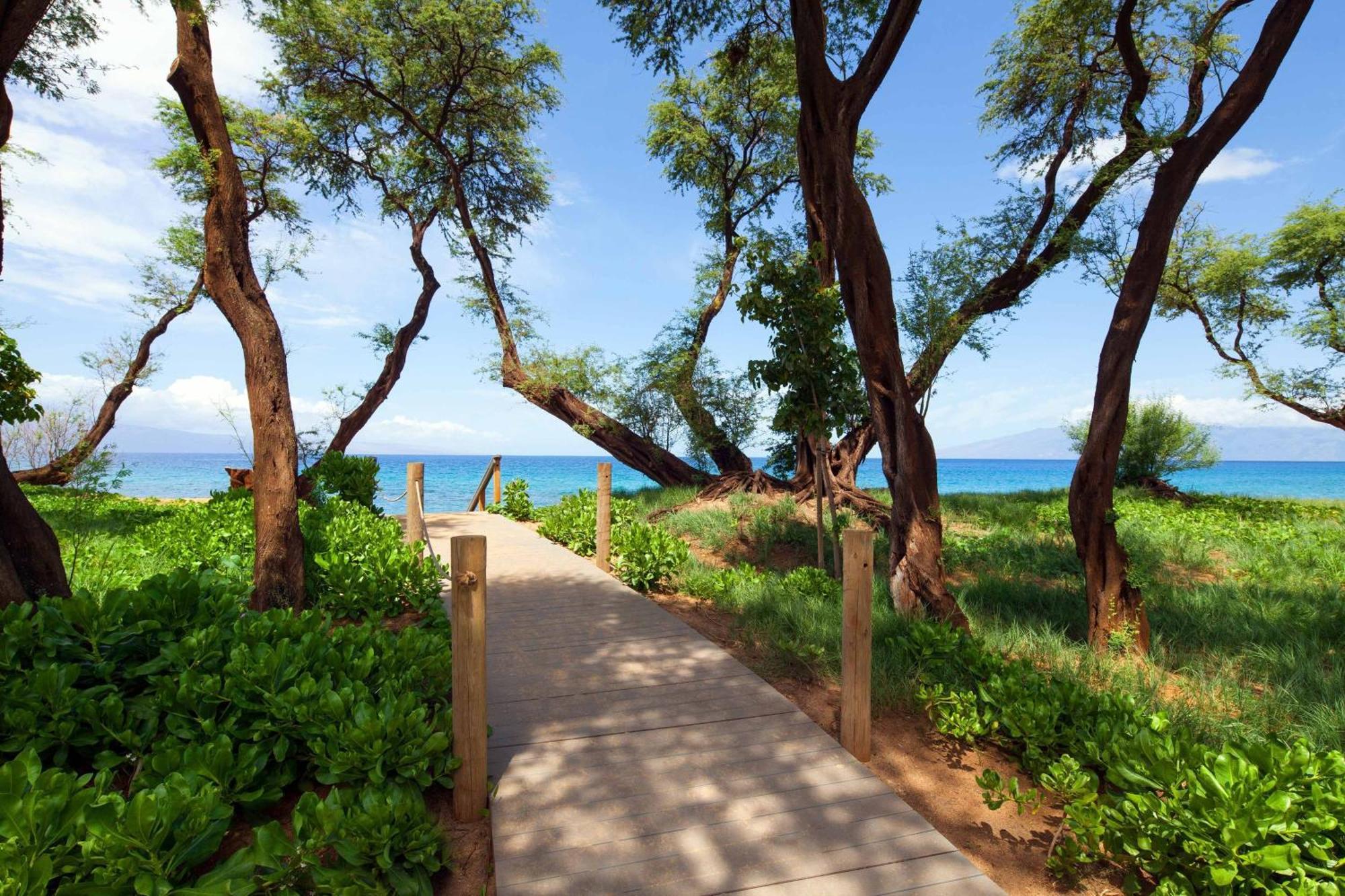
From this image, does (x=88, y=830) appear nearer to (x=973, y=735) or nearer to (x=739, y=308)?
(x=973, y=735)

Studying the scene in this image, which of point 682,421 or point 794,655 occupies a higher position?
point 682,421

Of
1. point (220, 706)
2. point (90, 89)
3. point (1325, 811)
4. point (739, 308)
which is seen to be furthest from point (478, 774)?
point (90, 89)

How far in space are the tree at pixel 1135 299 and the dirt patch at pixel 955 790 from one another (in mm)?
3092

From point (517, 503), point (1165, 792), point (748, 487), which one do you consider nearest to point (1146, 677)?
point (1165, 792)

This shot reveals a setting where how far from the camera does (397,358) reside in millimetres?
14227

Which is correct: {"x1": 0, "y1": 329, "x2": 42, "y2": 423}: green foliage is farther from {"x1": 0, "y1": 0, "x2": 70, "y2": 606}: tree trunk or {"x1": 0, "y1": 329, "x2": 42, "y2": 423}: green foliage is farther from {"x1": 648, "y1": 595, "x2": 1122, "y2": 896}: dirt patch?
{"x1": 648, "y1": 595, "x2": 1122, "y2": 896}: dirt patch

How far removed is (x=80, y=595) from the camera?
3305 mm

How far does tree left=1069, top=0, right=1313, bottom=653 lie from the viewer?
5.36m

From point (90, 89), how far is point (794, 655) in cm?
1414

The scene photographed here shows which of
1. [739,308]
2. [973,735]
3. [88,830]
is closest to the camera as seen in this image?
[88,830]

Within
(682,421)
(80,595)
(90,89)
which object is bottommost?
(80,595)

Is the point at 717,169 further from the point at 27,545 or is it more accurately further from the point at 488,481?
the point at 27,545

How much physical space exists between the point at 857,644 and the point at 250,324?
18.6ft

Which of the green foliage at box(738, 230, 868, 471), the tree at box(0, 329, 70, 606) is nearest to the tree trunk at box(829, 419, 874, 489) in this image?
the green foliage at box(738, 230, 868, 471)
